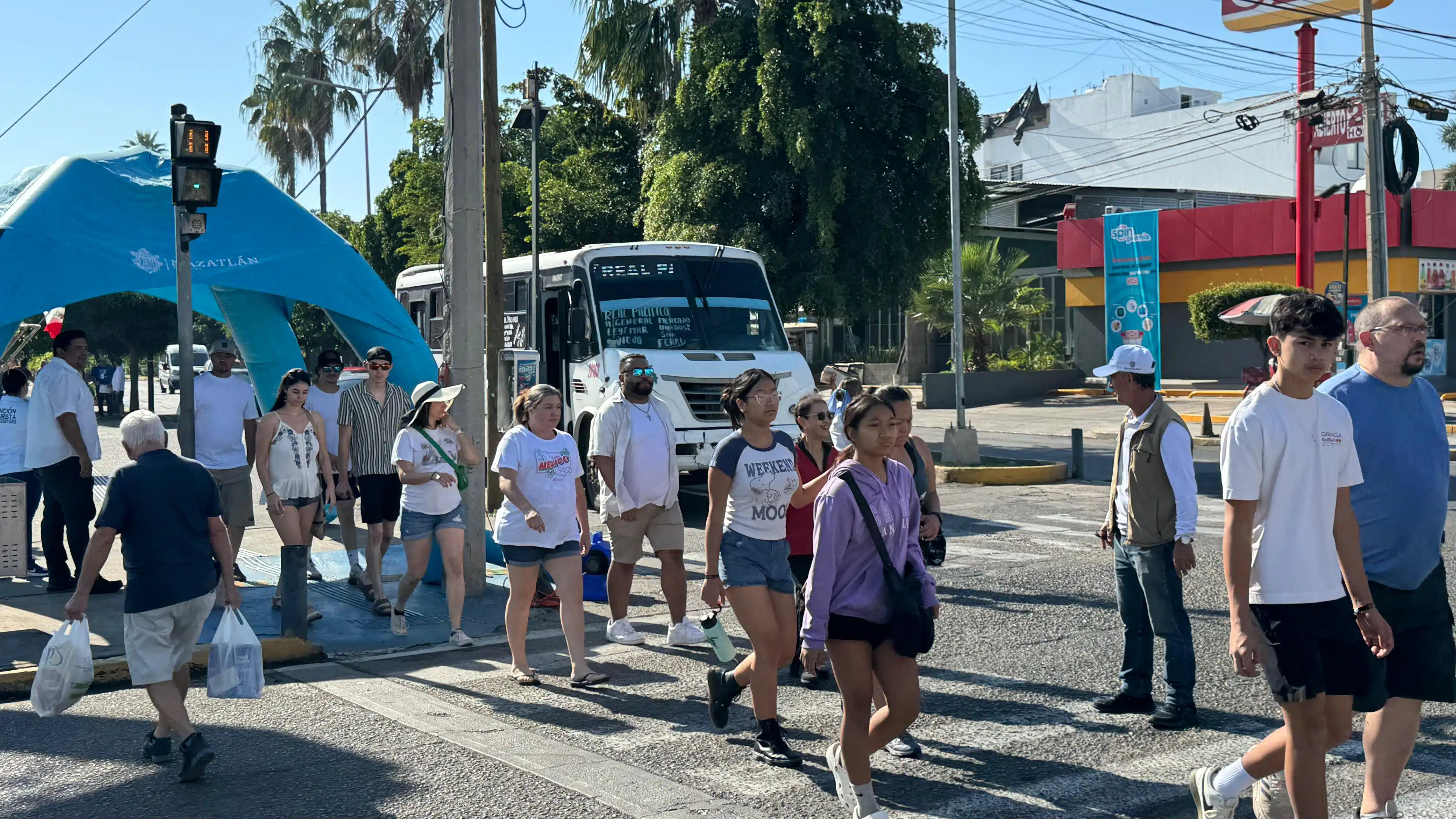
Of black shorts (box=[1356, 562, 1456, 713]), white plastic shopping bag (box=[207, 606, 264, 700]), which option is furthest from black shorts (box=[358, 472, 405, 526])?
black shorts (box=[1356, 562, 1456, 713])

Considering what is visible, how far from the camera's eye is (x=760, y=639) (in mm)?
5785

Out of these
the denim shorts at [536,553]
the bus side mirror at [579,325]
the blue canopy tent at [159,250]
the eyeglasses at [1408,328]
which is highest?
the blue canopy tent at [159,250]

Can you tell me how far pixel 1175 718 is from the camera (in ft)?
20.2

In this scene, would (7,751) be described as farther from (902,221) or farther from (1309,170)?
(1309,170)

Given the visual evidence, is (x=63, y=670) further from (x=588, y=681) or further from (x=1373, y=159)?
(x=1373, y=159)

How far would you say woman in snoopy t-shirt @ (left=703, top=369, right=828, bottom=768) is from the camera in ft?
19.4

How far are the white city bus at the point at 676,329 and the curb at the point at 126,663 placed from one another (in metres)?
6.84

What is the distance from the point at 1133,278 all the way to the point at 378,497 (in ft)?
99.3

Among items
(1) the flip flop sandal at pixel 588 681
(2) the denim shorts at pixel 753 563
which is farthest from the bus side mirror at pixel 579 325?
(2) the denim shorts at pixel 753 563

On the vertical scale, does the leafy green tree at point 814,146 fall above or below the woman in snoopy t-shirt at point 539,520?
above

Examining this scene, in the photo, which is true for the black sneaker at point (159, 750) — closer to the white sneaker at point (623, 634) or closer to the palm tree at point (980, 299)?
the white sneaker at point (623, 634)

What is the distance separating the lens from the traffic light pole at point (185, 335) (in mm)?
8508

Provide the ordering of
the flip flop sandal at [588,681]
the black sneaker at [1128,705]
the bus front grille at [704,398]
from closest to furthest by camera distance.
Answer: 1. the black sneaker at [1128,705]
2. the flip flop sandal at [588,681]
3. the bus front grille at [704,398]

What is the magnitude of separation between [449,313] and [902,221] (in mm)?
13298
